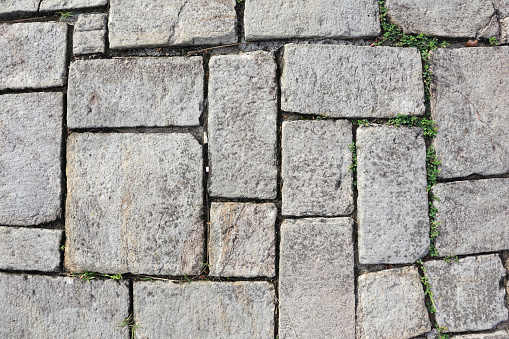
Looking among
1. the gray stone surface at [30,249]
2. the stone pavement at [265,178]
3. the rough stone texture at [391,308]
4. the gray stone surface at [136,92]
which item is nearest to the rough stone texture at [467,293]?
the stone pavement at [265,178]

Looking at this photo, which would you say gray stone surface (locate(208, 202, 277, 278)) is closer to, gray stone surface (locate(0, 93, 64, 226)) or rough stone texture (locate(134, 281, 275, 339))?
rough stone texture (locate(134, 281, 275, 339))

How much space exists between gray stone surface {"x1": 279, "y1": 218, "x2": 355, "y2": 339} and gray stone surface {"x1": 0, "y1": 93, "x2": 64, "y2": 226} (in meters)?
1.67

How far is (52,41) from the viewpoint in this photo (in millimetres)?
2258

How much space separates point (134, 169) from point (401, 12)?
7.15ft

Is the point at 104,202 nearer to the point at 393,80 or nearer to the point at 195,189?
the point at 195,189

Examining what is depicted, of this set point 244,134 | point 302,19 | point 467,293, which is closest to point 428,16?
point 302,19

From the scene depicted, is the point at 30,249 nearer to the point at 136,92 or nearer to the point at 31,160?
the point at 31,160

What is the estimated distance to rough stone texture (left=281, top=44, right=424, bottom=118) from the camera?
2145 mm

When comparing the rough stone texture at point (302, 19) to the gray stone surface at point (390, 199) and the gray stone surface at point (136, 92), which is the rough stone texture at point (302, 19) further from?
the gray stone surface at point (390, 199)

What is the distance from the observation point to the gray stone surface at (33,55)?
2244mm

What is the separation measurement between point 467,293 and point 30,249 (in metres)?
3.06

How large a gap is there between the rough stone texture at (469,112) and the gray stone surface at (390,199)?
24cm

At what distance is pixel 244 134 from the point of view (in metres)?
2.14

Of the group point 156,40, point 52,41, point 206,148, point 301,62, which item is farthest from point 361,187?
point 52,41
